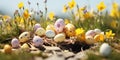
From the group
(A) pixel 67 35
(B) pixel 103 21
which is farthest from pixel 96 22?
(A) pixel 67 35

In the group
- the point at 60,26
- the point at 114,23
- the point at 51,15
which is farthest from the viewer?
the point at 51,15

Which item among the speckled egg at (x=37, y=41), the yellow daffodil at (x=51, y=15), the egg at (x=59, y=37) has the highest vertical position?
the yellow daffodil at (x=51, y=15)

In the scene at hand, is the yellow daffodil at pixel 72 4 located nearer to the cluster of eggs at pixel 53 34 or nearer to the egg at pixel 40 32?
the cluster of eggs at pixel 53 34

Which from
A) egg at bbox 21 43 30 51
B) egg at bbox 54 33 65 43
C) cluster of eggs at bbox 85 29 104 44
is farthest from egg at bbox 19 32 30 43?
cluster of eggs at bbox 85 29 104 44

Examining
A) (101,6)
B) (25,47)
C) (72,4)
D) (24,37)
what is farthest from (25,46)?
(101,6)

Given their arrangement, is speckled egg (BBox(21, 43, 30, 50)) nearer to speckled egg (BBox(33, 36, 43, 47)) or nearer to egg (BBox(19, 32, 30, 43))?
speckled egg (BBox(33, 36, 43, 47))

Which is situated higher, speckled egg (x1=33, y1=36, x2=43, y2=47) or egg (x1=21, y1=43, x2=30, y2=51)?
speckled egg (x1=33, y1=36, x2=43, y2=47)

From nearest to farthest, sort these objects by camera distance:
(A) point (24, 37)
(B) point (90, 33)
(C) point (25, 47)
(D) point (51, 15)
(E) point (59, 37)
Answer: (C) point (25, 47) → (E) point (59, 37) → (A) point (24, 37) → (B) point (90, 33) → (D) point (51, 15)

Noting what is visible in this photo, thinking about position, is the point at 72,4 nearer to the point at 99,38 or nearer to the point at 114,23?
the point at 114,23

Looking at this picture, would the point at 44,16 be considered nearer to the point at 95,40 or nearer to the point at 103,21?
the point at 103,21

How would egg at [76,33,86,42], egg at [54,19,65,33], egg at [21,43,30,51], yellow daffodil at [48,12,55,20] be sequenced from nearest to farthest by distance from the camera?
1. egg at [21,43,30,51]
2. egg at [76,33,86,42]
3. egg at [54,19,65,33]
4. yellow daffodil at [48,12,55,20]

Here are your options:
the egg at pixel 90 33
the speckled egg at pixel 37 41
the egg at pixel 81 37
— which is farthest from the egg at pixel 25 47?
the egg at pixel 90 33
